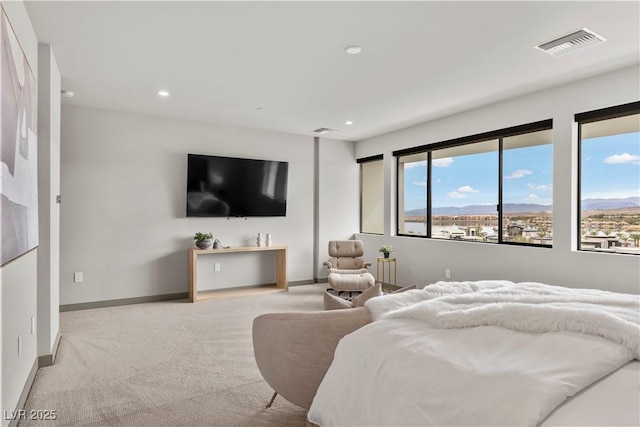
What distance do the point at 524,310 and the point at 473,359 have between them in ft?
1.48

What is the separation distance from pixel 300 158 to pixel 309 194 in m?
0.67

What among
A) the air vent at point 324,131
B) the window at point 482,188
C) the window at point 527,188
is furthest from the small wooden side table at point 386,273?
the air vent at point 324,131

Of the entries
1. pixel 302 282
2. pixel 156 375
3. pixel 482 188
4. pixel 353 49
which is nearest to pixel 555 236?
pixel 482 188

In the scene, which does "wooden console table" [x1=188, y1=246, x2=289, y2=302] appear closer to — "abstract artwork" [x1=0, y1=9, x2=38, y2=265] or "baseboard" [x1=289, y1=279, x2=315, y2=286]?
"baseboard" [x1=289, y1=279, x2=315, y2=286]

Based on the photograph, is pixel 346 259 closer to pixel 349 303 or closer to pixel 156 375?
pixel 156 375

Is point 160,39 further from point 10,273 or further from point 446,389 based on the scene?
point 446,389

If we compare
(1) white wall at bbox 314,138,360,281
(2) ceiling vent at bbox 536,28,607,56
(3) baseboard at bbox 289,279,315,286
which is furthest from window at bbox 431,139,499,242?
(3) baseboard at bbox 289,279,315,286

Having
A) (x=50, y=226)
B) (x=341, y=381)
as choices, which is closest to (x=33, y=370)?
(x=50, y=226)

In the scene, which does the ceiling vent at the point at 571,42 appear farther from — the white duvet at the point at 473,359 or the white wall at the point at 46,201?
the white wall at the point at 46,201

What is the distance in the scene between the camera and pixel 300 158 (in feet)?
23.1

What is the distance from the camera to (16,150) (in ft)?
7.61

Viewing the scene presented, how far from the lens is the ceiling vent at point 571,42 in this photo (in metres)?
3.07

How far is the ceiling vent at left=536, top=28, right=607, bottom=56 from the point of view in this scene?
10.1 feet

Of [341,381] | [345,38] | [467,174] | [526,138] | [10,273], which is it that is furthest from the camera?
[467,174]
